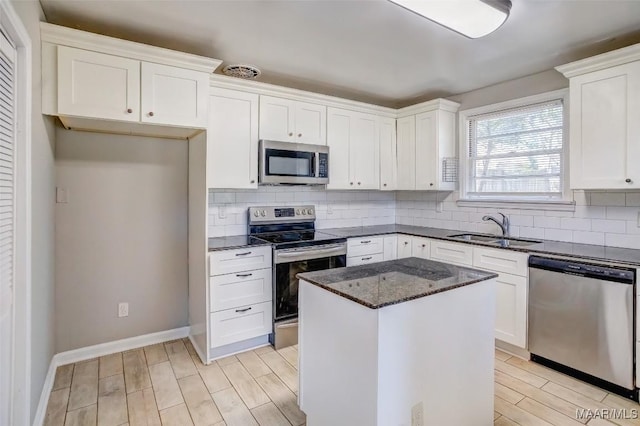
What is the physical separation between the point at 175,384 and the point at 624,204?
367cm

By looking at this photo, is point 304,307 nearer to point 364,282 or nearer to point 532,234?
point 364,282

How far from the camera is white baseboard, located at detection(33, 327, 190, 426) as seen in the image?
236cm

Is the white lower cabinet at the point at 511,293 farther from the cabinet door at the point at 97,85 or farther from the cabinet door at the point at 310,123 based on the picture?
the cabinet door at the point at 97,85

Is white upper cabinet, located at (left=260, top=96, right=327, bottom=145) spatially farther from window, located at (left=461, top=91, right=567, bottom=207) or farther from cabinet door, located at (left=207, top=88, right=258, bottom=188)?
window, located at (left=461, top=91, right=567, bottom=207)

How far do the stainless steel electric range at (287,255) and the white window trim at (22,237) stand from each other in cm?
167

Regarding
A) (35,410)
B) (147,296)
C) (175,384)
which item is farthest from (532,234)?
(35,410)

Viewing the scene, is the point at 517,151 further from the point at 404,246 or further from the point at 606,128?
the point at 404,246

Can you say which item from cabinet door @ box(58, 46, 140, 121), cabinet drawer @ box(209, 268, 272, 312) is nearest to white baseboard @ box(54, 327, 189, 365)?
cabinet drawer @ box(209, 268, 272, 312)

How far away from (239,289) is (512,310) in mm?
2265

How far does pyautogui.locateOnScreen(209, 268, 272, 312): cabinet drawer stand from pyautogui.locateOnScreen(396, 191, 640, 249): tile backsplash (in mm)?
2264

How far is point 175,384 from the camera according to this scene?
246 cm

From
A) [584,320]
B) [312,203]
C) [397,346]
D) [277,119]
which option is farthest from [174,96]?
[584,320]

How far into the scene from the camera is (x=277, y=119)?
3.29 m

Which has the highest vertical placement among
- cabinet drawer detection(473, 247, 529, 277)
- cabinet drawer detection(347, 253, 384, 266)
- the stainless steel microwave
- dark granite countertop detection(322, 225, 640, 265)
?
the stainless steel microwave
